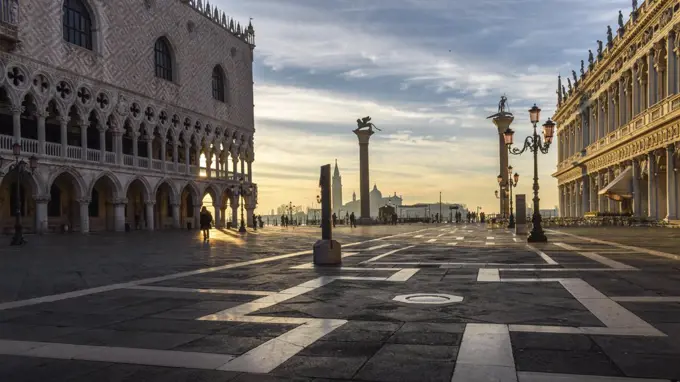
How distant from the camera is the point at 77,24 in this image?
40.2 m

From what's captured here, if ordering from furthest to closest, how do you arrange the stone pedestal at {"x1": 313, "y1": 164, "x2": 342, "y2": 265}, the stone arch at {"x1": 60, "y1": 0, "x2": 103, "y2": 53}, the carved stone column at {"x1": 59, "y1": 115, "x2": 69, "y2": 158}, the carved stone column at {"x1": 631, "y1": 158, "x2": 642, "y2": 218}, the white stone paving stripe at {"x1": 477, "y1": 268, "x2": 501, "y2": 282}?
the carved stone column at {"x1": 631, "y1": 158, "x2": 642, "y2": 218} < the stone arch at {"x1": 60, "y1": 0, "x2": 103, "y2": 53} < the carved stone column at {"x1": 59, "y1": 115, "x2": 69, "y2": 158} < the stone pedestal at {"x1": 313, "y1": 164, "x2": 342, "y2": 265} < the white stone paving stripe at {"x1": 477, "y1": 268, "x2": 501, "y2": 282}

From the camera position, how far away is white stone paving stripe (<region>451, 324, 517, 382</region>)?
12.5 feet

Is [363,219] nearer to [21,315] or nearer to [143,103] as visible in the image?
[143,103]

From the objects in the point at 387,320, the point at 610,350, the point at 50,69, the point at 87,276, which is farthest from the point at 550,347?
the point at 50,69

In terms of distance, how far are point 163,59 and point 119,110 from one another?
372 inches

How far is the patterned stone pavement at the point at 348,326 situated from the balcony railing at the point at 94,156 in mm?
28376

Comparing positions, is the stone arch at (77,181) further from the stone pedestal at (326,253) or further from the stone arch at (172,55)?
the stone pedestal at (326,253)

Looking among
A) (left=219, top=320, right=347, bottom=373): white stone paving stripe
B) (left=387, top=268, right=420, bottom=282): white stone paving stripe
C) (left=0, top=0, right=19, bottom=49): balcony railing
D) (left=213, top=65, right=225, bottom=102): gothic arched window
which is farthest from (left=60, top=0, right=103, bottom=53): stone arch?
(left=219, top=320, right=347, bottom=373): white stone paving stripe

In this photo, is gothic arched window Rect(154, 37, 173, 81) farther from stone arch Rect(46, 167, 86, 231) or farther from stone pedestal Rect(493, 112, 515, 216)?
stone pedestal Rect(493, 112, 515, 216)

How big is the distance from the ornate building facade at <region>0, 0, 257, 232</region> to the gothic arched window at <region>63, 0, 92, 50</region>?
8 cm

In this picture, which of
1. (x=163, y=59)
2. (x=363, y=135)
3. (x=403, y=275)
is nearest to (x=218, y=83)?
(x=163, y=59)

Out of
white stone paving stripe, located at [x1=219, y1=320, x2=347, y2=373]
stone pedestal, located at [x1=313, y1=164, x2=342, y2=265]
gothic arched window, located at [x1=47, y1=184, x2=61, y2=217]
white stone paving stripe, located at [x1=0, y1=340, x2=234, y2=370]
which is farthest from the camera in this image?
gothic arched window, located at [x1=47, y1=184, x2=61, y2=217]

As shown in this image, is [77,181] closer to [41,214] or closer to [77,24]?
[41,214]

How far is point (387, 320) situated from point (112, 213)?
43.0 metres
